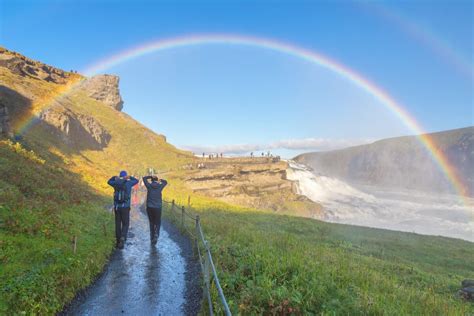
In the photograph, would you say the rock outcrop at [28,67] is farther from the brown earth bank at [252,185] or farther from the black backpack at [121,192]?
the black backpack at [121,192]

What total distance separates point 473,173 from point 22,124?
8014 inches

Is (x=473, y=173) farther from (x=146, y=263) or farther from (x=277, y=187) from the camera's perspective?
(x=146, y=263)

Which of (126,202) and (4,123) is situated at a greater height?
(4,123)

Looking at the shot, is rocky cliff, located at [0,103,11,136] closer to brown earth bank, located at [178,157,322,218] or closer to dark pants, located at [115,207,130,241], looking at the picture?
dark pants, located at [115,207,130,241]

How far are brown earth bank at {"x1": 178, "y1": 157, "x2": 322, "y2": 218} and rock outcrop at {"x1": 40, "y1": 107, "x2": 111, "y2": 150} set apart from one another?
22599 mm

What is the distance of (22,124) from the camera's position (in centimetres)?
4516

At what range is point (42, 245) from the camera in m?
9.37

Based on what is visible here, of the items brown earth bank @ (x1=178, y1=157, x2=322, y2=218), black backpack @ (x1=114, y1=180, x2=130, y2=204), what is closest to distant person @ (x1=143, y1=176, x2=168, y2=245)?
black backpack @ (x1=114, y1=180, x2=130, y2=204)

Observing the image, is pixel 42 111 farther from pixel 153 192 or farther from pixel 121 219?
pixel 121 219

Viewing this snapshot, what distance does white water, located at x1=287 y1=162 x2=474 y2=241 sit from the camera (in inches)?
2776

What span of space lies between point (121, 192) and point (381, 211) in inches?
3343

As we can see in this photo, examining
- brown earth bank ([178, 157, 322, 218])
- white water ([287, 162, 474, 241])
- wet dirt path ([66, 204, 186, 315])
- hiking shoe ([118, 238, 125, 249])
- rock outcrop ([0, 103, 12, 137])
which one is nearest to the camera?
wet dirt path ([66, 204, 186, 315])

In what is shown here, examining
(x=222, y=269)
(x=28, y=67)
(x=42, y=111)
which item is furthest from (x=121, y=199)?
(x=28, y=67)

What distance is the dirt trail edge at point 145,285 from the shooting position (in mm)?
7195
